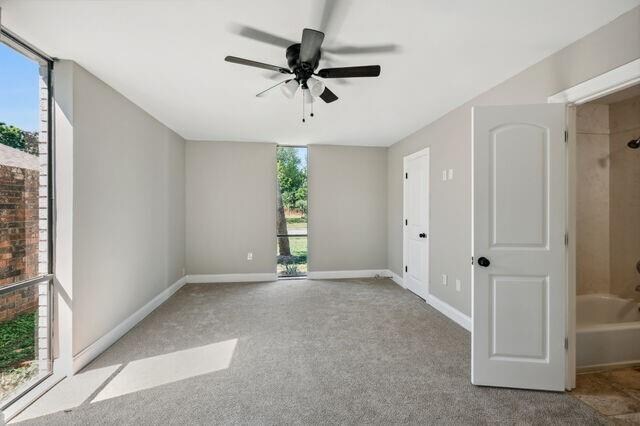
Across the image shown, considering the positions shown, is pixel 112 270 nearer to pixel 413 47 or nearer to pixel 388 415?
pixel 388 415

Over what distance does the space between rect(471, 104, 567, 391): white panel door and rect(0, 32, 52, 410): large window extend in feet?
10.7

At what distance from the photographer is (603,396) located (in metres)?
2.07

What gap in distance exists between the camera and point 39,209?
2240 mm

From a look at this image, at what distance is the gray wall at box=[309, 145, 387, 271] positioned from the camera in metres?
5.36

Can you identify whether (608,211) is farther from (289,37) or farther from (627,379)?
(289,37)

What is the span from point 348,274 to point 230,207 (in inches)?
96.5

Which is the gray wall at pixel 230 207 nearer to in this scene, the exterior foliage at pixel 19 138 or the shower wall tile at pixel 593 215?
the exterior foliage at pixel 19 138

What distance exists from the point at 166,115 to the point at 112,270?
1.98 meters

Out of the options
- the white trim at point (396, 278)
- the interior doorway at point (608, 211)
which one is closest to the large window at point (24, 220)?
the white trim at point (396, 278)

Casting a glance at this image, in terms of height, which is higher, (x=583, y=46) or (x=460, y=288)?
(x=583, y=46)

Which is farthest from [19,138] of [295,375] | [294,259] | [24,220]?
[294,259]

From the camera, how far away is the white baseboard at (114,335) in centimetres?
242

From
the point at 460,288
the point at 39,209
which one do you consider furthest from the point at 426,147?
the point at 39,209

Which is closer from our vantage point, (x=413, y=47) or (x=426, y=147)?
(x=413, y=47)
